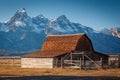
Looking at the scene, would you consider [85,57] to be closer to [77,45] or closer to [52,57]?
[77,45]

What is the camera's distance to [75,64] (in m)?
63.4

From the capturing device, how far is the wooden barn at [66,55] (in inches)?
2552

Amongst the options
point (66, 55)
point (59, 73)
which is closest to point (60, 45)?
point (66, 55)

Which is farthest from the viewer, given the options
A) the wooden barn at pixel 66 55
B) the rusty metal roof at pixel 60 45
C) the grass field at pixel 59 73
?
the rusty metal roof at pixel 60 45

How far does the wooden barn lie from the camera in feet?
213

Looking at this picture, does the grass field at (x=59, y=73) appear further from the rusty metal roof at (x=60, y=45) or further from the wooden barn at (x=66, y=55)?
the rusty metal roof at (x=60, y=45)

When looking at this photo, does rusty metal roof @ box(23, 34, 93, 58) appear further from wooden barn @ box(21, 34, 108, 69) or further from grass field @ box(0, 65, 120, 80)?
grass field @ box(0, 65, 120, 80)

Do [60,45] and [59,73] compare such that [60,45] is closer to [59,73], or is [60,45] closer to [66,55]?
[66,55]

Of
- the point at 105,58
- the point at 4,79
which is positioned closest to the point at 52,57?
the point at 105,58

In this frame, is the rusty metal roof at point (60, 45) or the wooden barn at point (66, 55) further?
the rusty metal roof at point (60, 45)

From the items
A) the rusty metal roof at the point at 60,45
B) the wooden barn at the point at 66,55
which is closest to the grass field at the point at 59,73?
the wooden barn at the point at 66,55

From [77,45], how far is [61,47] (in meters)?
4.07

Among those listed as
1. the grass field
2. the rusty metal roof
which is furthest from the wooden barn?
the grass field

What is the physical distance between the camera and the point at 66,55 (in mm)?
66250
